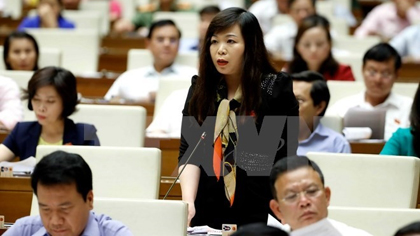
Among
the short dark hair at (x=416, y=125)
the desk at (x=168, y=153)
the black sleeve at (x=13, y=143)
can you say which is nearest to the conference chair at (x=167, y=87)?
the desk at (x=168, y=153)

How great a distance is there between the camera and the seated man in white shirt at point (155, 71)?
5457 millimetres

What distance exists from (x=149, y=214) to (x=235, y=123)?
417 mm

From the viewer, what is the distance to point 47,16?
6.75 metres

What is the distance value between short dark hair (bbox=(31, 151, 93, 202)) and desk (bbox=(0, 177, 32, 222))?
113 cm

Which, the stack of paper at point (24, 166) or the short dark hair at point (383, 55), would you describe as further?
the short dark hair at point (383, 55)

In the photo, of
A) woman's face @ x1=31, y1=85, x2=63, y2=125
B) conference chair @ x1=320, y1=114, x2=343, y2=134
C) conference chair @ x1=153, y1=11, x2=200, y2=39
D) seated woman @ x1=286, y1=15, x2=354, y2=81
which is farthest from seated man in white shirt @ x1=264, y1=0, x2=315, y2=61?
woman's face @ x1=31, y1=85, x2=63, y2=125

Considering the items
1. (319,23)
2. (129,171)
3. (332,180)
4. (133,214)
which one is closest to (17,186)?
(129,171)

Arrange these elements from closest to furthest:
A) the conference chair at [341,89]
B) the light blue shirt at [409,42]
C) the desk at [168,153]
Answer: the desk at [168,153]
the conference chair at [341,89]
the light blue shirt at [409,42]

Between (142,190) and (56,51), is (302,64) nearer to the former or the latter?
(56,51)

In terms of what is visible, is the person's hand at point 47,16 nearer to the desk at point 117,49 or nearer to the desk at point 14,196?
the desk at point 117,49

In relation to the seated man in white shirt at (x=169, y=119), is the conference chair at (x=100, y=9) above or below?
above

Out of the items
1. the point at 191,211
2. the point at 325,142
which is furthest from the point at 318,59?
the point at 191,211

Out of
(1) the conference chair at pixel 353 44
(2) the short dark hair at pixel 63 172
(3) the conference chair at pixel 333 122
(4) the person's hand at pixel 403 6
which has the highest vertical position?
(4) the person's hand at pixel 403 6

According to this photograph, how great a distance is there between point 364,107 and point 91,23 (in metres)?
3.00
